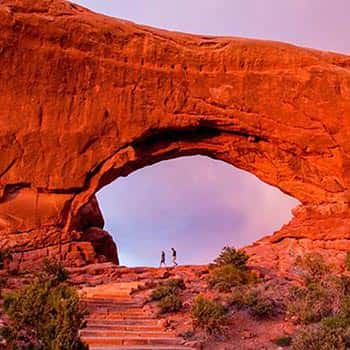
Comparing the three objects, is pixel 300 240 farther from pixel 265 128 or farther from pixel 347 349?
pixel 347 349

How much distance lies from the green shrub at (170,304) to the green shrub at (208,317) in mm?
1536

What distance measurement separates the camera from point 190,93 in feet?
74.4

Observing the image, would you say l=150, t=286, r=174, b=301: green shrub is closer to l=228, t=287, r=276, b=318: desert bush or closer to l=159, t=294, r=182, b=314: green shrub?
l=159, t=294, r=182, b=314: green shrub

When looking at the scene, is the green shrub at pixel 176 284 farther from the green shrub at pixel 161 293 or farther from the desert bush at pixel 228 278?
the desert bush at pixel 228 278

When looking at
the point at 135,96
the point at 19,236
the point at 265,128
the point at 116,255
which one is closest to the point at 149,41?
the point at 135,96

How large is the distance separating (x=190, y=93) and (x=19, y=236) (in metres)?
8.93

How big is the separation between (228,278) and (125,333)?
214 inches

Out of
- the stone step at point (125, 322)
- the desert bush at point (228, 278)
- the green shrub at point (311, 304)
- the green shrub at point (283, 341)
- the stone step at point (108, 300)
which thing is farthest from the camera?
the desert bush at point (228, 278)

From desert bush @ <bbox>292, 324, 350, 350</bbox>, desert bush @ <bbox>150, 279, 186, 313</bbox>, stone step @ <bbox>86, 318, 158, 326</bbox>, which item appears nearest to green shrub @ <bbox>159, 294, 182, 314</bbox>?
desert bush @ <bbox>150, 279, 186, 313</bbox>

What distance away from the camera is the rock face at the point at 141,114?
2103 cm

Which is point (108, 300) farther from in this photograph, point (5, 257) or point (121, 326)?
point (5, 257)

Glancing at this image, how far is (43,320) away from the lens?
8656 millimetres

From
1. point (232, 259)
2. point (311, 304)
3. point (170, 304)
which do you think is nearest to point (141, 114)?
point (232, 259)

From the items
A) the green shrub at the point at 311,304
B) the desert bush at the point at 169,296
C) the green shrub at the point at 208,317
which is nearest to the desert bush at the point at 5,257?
the desert bush at the point at 169,296
